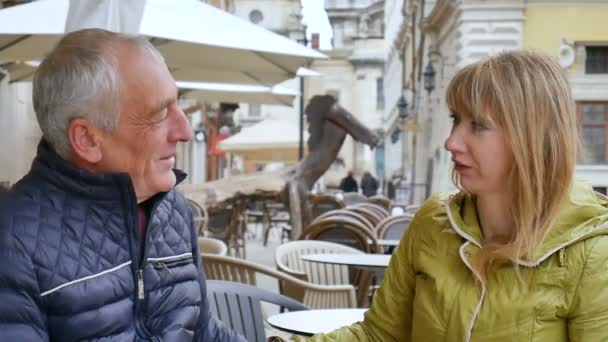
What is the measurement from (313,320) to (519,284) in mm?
978

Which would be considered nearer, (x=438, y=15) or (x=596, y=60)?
(x=596, y=60)

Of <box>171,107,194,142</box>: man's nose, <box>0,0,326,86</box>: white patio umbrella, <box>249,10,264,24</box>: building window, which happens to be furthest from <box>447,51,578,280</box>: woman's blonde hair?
<box>249,10,264,24</box>: building window

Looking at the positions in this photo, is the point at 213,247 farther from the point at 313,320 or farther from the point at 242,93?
the point at 242,93

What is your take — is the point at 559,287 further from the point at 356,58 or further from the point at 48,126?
the point at 356,58

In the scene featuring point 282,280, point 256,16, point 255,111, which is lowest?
point 255,111

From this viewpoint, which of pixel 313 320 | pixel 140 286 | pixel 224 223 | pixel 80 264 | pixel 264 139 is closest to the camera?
pixel 80 264

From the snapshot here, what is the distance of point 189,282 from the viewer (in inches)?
84.9

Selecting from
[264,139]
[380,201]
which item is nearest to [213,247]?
[380,201]

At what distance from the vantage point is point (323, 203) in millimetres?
12328

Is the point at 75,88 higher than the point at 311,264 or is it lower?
higher

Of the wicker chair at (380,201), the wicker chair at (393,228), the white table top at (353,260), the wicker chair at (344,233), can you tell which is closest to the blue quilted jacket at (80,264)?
the white table top at (353,260)

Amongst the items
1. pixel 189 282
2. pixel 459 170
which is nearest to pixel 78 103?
pixel 189 282

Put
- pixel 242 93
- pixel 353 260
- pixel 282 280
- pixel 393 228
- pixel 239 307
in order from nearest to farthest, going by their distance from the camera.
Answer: pixel 239 307 → pixel 282 280 → pixel 353 260 → pixel 393 228 → pixel 242 93

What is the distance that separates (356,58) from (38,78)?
200 feet
